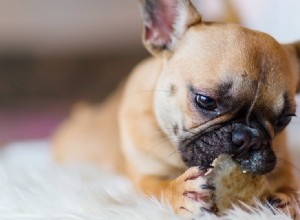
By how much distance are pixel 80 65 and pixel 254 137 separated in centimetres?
267

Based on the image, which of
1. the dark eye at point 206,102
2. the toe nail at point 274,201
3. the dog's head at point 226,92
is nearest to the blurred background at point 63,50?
the dog's head at point 226,92

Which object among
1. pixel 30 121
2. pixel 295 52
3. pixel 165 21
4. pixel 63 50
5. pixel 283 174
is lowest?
pixel 30 121

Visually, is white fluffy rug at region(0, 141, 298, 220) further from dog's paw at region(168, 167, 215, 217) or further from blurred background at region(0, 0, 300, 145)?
blurred background at region(0, 0, 300, 145)

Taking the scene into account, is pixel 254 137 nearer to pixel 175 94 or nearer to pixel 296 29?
pixel 175 94

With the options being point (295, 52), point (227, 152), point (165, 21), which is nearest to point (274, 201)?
point (227, 152)

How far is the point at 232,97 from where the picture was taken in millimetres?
1229

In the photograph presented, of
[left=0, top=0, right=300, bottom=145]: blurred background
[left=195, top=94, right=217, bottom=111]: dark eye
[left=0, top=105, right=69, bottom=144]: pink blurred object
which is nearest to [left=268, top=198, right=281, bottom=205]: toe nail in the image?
[left=195, top=94, right=217, bottom=111]: dark eye

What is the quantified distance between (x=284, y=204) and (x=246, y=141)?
145 mm

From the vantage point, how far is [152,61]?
1.62 metres

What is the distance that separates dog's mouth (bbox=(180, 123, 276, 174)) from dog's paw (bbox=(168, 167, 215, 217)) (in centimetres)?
5

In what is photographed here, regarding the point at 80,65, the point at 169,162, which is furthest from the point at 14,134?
the point at 169,162

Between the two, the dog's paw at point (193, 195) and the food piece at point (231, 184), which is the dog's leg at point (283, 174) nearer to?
the food piece at point (231, 184)

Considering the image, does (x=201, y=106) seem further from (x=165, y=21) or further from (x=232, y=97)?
(x=165, y=21)

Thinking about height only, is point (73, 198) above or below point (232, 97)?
below
